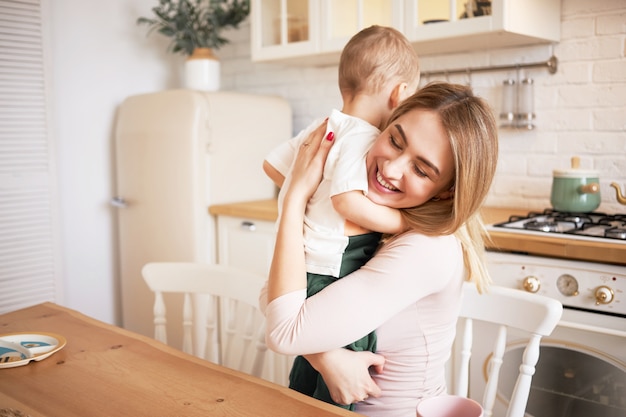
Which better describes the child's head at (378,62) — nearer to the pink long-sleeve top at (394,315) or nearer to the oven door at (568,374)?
the pink long-sleeve top at (394,315)

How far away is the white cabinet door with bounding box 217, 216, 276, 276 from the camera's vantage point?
2.54 meters

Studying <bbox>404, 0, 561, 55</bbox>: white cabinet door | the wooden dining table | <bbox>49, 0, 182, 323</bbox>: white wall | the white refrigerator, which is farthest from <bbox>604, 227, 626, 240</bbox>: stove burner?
<bbox>49, 0, 182, 323</bbox>: white wall

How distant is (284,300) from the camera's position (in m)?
1.06

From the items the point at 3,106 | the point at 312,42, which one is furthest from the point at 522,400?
the point at 3,106

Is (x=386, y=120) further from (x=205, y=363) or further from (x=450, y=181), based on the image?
(x=205, y=363)

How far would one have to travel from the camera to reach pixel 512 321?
1.22m

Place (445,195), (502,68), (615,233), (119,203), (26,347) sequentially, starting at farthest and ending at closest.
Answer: (119,203) < (502,68) < (615,233) < (26,347) < (445,195)

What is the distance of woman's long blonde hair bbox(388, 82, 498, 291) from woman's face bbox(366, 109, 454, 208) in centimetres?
2

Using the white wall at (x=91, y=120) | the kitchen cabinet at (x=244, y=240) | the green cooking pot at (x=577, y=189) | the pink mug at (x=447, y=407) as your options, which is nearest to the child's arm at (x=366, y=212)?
the pink mug at (x=447, y=407)

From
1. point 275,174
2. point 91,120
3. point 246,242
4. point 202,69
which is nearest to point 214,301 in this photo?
point 275,174

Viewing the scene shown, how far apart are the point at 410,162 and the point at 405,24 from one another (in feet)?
4.49

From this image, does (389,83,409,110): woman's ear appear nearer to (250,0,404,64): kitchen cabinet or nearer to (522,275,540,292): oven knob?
(522,275,540,292): oven knob

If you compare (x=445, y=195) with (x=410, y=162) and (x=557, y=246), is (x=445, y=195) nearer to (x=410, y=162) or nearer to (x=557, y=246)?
(x=410, y=162)

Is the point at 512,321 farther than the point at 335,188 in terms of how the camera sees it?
Yes
